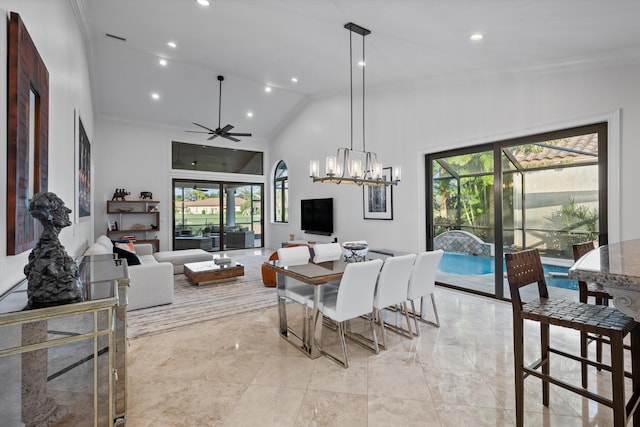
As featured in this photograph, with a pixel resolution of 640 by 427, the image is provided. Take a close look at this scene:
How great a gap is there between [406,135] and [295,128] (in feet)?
12.7

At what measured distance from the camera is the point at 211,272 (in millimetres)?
5047

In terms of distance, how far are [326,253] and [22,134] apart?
111 inches

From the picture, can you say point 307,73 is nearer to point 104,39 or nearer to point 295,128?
point 295,128

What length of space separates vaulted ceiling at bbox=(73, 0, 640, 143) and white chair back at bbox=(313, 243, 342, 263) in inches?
106

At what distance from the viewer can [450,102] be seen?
15.8ft

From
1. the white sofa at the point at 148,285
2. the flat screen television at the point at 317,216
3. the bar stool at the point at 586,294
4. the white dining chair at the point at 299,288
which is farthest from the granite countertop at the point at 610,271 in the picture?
the flat screen television at the point at 317,216

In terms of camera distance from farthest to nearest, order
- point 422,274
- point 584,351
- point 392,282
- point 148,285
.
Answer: point 148,285 < point 422,274 < point 392,282 < point 584,351

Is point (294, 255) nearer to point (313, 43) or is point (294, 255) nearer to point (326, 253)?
point (326, 253)

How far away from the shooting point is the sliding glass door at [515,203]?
142 inches

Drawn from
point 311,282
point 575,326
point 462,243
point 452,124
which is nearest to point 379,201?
point 462,243

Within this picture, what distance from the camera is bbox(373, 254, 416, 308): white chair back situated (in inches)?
109

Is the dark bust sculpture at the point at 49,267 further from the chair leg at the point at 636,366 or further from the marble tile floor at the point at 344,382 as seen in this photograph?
the chair leg at the point at 636,366

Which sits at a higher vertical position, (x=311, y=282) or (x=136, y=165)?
(x=136, y=165)

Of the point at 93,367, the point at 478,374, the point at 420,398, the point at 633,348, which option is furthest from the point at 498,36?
the point at 93,367
